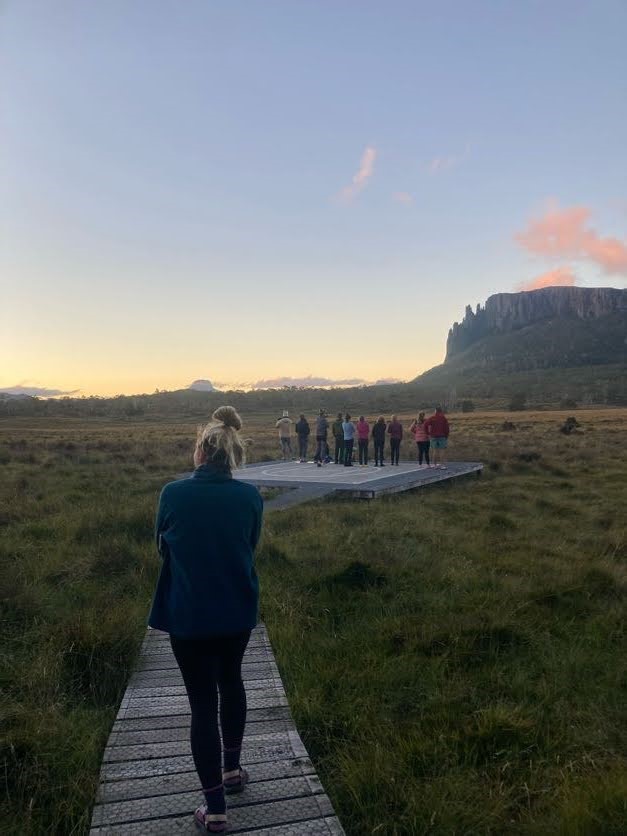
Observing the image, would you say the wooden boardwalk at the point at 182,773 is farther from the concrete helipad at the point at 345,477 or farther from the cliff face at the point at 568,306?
the cliff face at the point at 568,306

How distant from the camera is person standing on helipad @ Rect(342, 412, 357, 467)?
19.8m

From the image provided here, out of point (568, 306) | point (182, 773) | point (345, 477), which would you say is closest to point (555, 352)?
point (568, 306)

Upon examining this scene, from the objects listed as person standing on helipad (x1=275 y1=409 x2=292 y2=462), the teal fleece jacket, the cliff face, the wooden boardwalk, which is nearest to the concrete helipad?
person standing on helipad (x1=275 y1=409 x2=292 y2=462)

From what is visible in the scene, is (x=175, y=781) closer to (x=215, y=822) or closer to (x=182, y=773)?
(x=182, y=773)

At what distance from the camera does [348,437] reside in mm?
20234

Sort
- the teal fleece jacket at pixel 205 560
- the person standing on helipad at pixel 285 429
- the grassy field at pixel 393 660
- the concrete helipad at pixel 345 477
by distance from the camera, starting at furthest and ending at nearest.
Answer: the person standing on helipad at pixel 285 429
the concrete helipad at pixel 345 477
the grassy field at pixel 393 660
the teal fleece jacket at pixel 205 560

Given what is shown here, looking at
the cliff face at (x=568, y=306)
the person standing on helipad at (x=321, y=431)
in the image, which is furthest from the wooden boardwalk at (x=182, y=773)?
the cliff face at (x=568, y=306)

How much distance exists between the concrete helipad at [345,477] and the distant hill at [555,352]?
93575 mm

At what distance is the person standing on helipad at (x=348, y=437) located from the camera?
19.8m

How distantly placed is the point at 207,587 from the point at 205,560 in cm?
12

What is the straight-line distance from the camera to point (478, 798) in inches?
136

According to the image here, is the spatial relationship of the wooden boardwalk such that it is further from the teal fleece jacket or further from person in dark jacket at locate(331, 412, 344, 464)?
person in dark jacket at locate(331, 412, 344, 464)

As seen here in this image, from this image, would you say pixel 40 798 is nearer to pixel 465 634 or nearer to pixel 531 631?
pixel 465 634

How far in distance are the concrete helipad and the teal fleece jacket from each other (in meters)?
9.70
